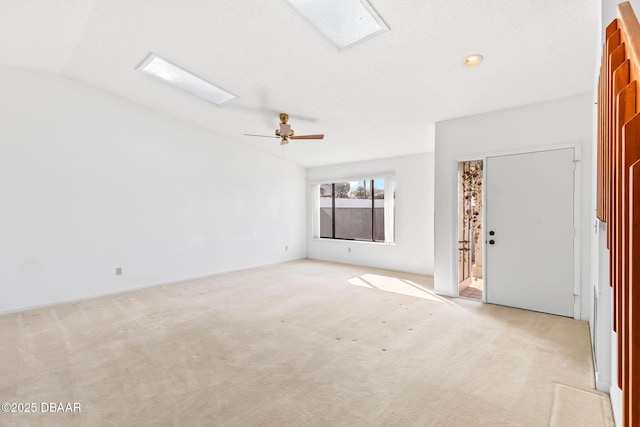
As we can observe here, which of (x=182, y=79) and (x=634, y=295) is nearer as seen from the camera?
(x=634, y=295)

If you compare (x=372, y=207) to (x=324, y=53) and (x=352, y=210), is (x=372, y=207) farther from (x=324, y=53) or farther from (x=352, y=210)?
(x=324, y=53)

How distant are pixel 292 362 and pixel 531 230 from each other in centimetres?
316

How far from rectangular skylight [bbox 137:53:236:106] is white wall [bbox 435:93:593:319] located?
10.5 feet

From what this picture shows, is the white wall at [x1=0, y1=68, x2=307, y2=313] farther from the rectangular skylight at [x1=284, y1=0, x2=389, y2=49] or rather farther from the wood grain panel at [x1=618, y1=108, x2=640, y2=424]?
the wood grain panel at [x1=618, y1=108, x2=640, y2=424]

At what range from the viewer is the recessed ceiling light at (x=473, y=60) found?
2762 millimetres

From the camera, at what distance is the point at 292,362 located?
244cm

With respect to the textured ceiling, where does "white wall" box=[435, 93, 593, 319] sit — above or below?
below

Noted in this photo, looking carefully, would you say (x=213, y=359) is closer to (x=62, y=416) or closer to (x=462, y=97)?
(x=62, y=416)

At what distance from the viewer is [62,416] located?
6.01ft

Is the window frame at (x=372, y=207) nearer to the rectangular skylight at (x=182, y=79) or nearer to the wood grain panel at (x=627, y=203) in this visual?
the rectangular skylight at (x=182, y=79)

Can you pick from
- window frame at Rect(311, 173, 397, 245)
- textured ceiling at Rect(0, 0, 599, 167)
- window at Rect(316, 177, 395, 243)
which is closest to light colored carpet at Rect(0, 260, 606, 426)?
window frame at Rect(311, 173, 397, 245)

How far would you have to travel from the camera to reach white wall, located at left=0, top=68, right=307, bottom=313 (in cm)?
376

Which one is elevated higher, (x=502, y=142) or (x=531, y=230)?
(x=502, y=142)

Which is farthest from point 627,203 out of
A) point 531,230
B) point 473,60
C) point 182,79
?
point 182,79
